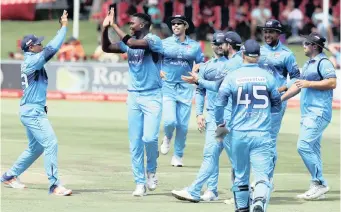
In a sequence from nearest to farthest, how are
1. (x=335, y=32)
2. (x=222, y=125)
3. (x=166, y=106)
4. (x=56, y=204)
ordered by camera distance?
1. (x=222, y=125)
2. (x=56, y=204)
3. (x=166, y=106)
4. (x=335, y=32)

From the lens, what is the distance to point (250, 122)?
12898 mm

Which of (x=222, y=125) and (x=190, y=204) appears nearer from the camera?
(x=222, y=125)

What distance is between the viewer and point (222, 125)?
13055 millimetres

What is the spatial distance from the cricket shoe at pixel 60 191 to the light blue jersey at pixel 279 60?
3615 mm

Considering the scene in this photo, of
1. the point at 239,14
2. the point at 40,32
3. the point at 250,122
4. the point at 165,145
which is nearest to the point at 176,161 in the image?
the point at 165,145

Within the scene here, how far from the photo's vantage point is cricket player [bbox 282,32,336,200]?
51.4ft

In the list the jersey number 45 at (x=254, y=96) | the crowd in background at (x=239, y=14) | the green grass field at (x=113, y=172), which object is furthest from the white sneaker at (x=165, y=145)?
the crowd in background at (x=239, y=14)

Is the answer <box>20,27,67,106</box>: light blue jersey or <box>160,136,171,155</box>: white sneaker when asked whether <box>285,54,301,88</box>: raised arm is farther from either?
<box>160,136,171,155</box>: white sneaker

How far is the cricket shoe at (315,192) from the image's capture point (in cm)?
1567

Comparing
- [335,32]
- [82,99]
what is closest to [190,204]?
[82,99]

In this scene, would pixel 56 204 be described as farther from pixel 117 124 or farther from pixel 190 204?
pixel 117 124

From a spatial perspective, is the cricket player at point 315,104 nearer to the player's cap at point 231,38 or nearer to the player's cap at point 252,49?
the player's cap at point 231,38

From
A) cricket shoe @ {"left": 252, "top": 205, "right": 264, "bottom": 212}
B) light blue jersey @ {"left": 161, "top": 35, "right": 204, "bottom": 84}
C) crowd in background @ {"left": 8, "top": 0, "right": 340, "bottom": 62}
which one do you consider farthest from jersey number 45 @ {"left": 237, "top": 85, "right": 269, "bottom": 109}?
crowd in background @ {"left": 8, "top": 0, "right": 340, "bottom": 62}

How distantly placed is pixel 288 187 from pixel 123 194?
2.86 metres
